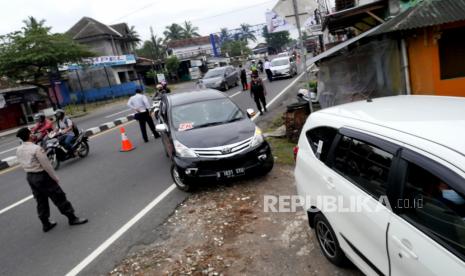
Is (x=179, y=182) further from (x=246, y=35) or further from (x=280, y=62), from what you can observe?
(x=246, y=35)

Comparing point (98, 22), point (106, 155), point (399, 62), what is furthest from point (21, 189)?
point (98, 22)

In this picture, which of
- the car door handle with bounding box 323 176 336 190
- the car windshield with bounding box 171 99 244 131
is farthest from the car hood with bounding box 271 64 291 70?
the car door handle with bounding box 323 176 336 190

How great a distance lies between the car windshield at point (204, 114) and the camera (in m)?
7.29

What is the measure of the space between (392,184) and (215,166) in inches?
154

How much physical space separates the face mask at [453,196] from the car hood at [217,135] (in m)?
4.35

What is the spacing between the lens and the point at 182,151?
6441mm

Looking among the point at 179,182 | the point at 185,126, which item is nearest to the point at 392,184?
the point at 179,182

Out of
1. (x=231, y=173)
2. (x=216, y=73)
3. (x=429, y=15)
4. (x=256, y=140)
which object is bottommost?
(x=231, y=173)

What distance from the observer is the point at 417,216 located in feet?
7.83

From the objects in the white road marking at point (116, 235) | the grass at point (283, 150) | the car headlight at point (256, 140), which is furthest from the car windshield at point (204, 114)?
the white road marking at point (116, 235)

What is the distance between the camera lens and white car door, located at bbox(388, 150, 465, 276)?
2.08m

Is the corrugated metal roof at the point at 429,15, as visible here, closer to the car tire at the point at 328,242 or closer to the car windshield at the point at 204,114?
the car windshield at the point at 204,114

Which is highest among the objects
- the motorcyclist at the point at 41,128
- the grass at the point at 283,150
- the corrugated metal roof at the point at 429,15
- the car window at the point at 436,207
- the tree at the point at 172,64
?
the tree at the point at 172,64

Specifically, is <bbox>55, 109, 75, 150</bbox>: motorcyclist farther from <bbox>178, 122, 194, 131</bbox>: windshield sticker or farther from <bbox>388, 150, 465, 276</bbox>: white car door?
<bbox>388, 150, 465, 276</bbox>: white car door
